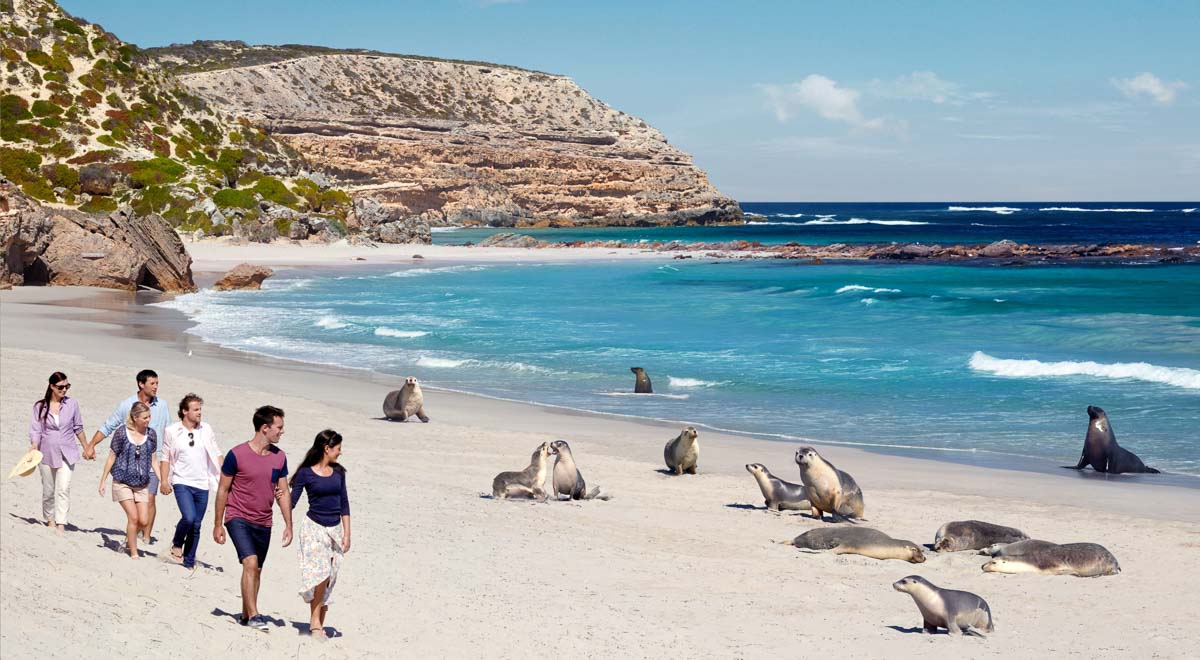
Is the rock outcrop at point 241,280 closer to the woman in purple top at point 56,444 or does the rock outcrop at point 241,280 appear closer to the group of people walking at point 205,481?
the woman in purple top at point 56,444

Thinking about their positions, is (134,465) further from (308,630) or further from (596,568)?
(596,568)

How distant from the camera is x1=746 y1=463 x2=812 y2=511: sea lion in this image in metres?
10.7

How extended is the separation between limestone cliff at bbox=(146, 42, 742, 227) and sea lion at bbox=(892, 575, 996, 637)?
346 ft

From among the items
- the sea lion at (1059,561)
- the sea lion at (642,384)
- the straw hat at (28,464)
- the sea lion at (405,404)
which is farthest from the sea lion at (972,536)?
the sea lion at (642,384)

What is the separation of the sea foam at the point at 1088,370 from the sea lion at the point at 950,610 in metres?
14.4

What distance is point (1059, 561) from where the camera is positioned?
8719 mm

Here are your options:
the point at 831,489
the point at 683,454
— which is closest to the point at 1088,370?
the point at 683,454

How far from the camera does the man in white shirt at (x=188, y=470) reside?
762 cm

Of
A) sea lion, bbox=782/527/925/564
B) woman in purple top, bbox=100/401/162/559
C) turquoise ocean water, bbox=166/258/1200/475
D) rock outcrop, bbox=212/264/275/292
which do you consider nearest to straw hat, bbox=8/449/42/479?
woman in purple top, bbox=100/401/162/559

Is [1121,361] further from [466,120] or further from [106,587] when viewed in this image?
[466,120]

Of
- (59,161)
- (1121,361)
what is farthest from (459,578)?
(59,161)

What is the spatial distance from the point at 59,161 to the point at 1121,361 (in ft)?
167

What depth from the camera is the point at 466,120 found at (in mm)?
135875

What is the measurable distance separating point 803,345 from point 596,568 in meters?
18.6
